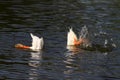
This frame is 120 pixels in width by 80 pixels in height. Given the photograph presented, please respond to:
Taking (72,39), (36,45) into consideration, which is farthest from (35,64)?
(72,39)

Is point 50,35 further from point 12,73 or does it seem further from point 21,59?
point 12,73

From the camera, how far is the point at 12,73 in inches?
691

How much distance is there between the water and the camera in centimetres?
1784

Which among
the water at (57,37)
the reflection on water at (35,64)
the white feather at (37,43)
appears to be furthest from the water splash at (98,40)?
the reflection on water at (35,64)

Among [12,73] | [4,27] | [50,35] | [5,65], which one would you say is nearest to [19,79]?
[12,73]

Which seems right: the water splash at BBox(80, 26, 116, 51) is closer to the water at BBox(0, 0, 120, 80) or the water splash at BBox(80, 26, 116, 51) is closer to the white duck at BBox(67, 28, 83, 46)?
the water at BBox(0, 0, 120, 80)

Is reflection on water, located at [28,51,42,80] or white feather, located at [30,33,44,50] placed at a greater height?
white feather, located at [30,33,44,50]

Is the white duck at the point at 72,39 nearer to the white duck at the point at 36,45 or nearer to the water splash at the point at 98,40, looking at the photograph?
the water splash at the point at 98,40

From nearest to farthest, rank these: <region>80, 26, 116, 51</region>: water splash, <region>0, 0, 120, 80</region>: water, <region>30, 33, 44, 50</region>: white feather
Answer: <region>0, 0, 120, 80</region>: water → <region>30, 33, 44, 50</region>: white feather → <region>80, 26, 116, 51</region>: water splash

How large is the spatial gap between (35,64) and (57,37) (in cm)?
495

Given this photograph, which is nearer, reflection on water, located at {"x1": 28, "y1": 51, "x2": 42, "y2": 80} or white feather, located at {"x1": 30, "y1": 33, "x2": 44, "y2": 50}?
reflection on water, located at {"x1": 28, "y1": 51, "x2": 42, "y2": 80}

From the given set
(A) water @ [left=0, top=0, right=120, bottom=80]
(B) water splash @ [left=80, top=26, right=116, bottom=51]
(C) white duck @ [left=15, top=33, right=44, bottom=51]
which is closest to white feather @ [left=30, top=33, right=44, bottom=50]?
(C) white duck @ [left=15, top=33, right=44, bottom=51]

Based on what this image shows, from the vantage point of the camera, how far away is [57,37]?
23.6m

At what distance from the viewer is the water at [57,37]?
703 inches
